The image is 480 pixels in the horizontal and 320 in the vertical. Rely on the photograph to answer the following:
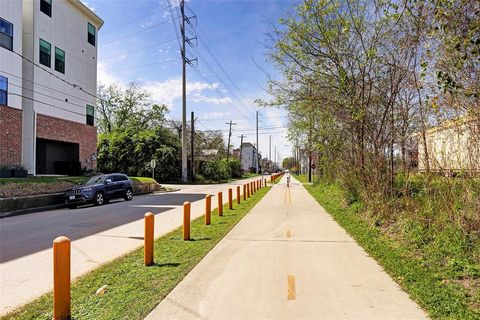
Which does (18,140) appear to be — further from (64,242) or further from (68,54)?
(64,242)

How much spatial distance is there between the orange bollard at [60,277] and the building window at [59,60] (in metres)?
26.5

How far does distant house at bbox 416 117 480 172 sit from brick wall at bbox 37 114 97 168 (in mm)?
25062

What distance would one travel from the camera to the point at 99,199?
710 inches

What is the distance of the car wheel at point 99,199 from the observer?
17.7 meters

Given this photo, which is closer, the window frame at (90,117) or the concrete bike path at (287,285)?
the concrete bike path at (287,285)

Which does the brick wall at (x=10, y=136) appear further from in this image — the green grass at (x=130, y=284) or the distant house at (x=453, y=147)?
the distant house at (x=453, y=147)

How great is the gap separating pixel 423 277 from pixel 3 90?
79.3 feet

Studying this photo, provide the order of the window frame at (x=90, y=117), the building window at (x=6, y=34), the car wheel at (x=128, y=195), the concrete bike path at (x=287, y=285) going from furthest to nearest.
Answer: the window frame at (x=90, y=117)
the building window at (x=6, y=34)
the car wheel at (x=128, y=195)
the concrete bike path at (x=287, y=285)

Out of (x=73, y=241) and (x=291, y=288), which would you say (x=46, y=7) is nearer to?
(x=73, y=241)

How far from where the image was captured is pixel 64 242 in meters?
4.11

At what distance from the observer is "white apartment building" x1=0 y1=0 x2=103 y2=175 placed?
22219 millimetres

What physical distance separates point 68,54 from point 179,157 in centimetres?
1973

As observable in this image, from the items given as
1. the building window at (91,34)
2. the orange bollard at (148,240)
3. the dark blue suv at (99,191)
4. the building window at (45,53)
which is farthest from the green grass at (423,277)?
the building window at (91,34)

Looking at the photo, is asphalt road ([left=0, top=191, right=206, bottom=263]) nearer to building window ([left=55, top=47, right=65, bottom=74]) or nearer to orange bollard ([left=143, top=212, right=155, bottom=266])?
orange bollard ([left=143, top=212, right=155, bottom=266])
